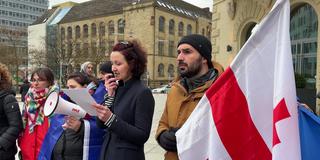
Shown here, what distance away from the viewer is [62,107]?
2.83 meters

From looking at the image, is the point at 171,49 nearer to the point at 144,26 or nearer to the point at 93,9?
the point at 144,26

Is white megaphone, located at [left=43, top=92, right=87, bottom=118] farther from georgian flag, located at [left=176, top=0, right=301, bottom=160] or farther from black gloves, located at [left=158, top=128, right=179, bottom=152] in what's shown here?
georgian flag, located at [left=176, top=0, right=301, bottom=160]

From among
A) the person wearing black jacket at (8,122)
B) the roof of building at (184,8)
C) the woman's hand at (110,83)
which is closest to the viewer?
the woman's hand at (110,83)

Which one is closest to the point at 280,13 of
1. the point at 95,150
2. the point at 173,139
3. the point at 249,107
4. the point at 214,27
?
the point at 249,107

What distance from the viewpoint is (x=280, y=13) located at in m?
1.96

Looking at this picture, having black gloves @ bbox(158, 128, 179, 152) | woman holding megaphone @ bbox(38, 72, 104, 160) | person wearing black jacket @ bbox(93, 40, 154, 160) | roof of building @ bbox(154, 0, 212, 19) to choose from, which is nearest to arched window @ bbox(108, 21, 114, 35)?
roof of building @ bbox(154, 0, 212, 19)

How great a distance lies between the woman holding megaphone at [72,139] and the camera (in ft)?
11.0

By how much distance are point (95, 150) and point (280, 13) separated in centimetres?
208

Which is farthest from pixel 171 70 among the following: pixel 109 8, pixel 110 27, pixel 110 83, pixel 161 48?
pixel 110 83

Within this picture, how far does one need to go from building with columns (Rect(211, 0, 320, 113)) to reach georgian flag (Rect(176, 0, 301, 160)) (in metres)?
8.10

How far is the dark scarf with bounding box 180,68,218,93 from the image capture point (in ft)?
9.14

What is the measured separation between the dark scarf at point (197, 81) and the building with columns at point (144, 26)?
54.4 meters

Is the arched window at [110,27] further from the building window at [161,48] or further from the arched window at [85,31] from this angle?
the building window at [161,48]

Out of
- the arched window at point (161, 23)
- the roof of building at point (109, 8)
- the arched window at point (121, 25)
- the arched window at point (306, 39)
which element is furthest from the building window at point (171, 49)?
the arched window at point (306, 39)
